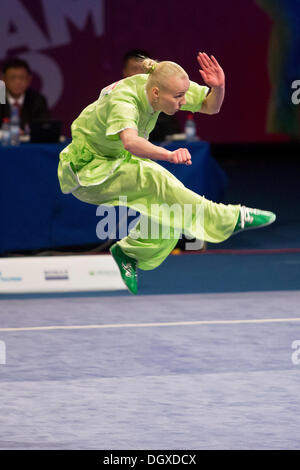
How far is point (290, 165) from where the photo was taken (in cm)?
1495

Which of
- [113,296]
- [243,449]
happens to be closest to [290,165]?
[113,296]

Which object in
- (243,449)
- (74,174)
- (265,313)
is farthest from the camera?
(265,313)

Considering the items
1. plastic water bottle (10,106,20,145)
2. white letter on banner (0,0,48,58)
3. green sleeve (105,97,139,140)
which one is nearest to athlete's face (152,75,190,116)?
green sleeve (105,97,139,140)

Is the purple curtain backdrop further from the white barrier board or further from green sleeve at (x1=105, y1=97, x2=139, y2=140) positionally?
green sleeve at (x1=105, y1=97, x2=139, y2=140)

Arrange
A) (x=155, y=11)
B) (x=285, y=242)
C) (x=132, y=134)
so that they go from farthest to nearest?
(x=155, y=11)
(x=285, y=242)
(x=132, y=134)

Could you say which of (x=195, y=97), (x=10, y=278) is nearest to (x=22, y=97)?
(x=10, y=278)

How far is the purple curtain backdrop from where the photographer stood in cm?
1359

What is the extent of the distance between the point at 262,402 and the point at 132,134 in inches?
59.0

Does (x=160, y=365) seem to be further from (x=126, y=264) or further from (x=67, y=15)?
(x=67, y=15)

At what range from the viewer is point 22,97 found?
9008mm

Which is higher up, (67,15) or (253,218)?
(67,15)

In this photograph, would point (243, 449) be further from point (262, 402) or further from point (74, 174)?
point (74, 174)

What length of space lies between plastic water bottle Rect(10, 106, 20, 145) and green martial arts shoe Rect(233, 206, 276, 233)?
3.70 metres

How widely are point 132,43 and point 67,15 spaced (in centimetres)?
105
